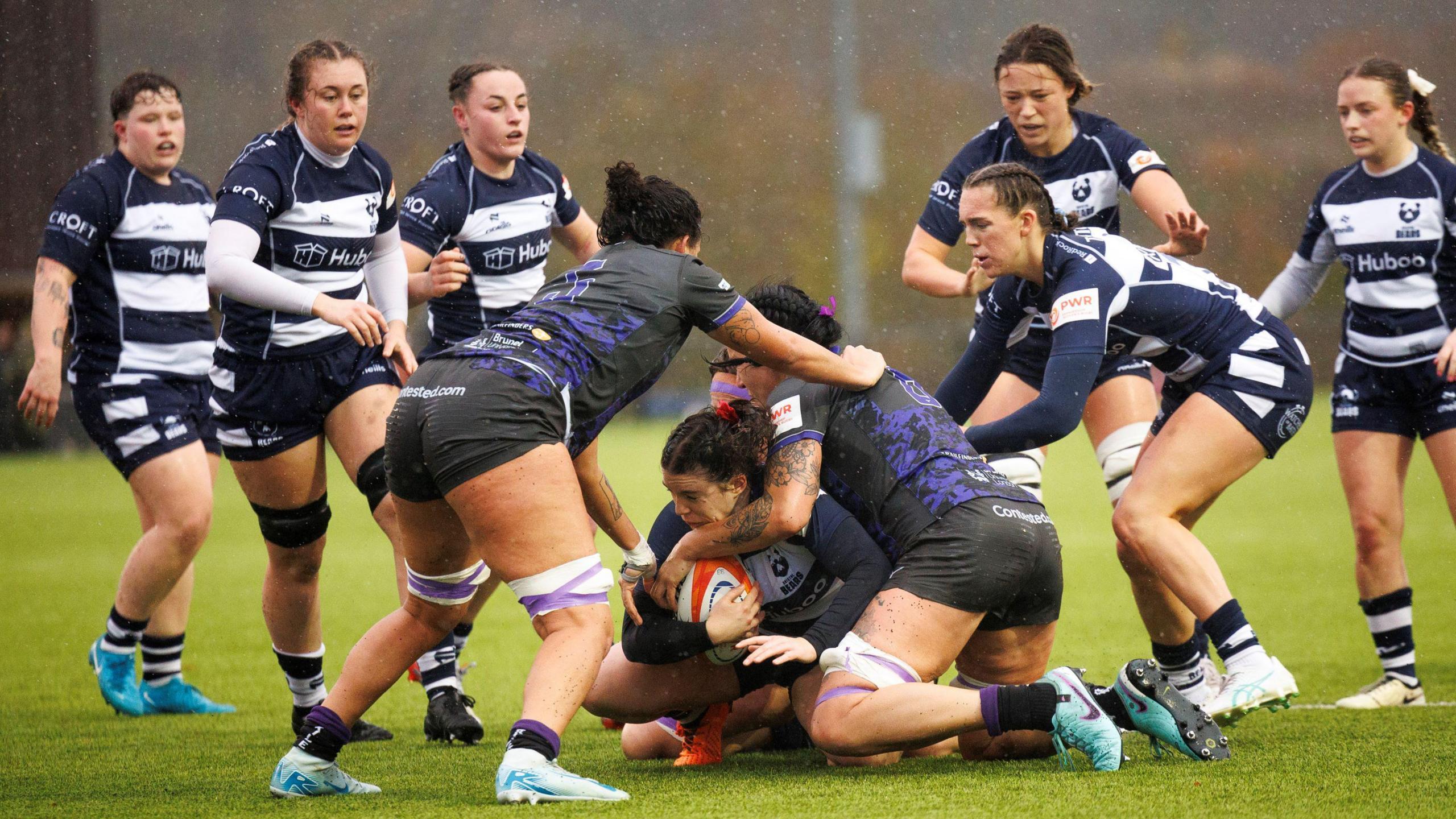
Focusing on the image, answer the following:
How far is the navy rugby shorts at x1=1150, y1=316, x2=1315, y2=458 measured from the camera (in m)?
3.75

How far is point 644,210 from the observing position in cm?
335

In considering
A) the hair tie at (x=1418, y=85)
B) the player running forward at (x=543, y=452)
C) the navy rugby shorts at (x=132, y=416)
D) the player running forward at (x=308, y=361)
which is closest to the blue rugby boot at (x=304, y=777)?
the player running forward at (x=543, y=452)

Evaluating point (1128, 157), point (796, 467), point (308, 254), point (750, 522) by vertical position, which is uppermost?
point (1128, 157)

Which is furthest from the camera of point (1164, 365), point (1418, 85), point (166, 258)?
point (166, 258)

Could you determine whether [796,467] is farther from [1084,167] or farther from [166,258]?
[166,258]

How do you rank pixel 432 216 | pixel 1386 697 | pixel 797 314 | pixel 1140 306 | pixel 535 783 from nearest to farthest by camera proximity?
1. pixel 535 783
2. pixel 797 314
3. pixel 1140 306
4. pixel 1386 697
5. pixel 432 216

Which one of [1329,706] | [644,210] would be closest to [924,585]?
[644,210]

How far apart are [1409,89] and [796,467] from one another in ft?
9.21

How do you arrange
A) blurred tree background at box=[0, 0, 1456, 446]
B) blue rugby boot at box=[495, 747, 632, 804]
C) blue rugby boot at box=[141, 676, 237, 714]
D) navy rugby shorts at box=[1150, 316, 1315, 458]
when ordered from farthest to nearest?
blurred tree background at box=[0, 0, 1456, 446], blue rugby boot at box=[141, 676, 237, 714], navy rugby shorts at box=[1150, 316, 1315, 458], blue rugby boot at box=[495, 747, 632, 804]

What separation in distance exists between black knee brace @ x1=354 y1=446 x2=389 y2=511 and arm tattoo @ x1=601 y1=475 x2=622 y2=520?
0.80 m

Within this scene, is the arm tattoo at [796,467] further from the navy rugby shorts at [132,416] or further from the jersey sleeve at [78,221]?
the jersey sleeve at [78,221]

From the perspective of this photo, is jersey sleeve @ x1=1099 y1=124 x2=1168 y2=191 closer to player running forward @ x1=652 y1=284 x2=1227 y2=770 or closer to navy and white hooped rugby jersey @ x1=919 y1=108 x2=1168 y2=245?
navy and white hooped rugby jersey @ x1=919 y1=108 x2=1168 y2=245

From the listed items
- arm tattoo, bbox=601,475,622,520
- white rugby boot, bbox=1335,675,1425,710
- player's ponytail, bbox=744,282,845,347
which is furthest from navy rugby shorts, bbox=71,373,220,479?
white rugby boot, bbox=1335,675,1425,710

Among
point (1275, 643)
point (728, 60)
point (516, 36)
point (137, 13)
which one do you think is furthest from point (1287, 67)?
point (1275, 643)
